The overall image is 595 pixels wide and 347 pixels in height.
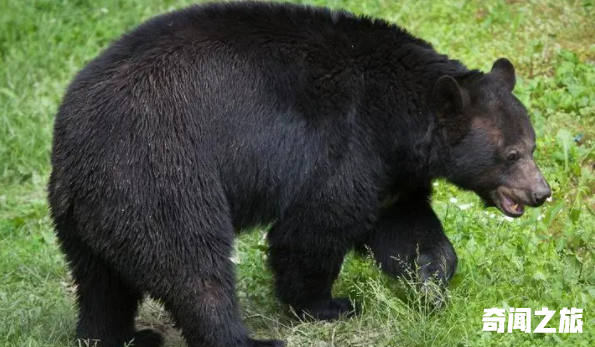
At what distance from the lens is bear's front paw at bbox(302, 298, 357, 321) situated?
6.80m

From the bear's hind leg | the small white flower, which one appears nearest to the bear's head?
the small white flower

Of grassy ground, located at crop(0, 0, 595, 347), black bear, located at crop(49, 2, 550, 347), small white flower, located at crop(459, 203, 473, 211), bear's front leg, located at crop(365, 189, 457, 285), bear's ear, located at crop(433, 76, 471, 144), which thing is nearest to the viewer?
black bear, located at crop(49, 2, 550, 347)

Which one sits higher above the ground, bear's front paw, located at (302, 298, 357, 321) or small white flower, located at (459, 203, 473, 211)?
small white flower, located at (459, 203, 473, 211)

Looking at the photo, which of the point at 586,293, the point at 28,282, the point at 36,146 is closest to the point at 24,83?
the point at 36,146

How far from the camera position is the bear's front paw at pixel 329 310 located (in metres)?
6.80

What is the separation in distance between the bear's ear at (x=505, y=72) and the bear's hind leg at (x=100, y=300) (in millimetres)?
2529

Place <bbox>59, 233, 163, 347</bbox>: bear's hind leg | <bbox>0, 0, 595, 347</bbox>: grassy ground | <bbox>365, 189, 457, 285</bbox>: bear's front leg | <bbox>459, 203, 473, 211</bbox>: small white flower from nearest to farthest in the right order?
<bbox>59, 233, 163, 347</bbox>: bear's hind leg
<bbox>0, 0, 595, 347</bbox>: grassy ground
<bbox>365, 189, 457, 285</bbox>: bear's front leg
<bbox>459, 203, 473, 211</bbox>: small white flower

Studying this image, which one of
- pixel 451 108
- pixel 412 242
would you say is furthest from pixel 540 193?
pixel 412 242

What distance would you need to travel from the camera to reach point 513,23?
10.5 meters

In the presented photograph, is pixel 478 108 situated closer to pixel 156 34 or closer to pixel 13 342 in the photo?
pixel 156 34

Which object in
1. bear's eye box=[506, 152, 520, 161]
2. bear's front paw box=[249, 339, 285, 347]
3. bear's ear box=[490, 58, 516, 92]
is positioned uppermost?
bear's ear box=[490, 58, 516, 92]

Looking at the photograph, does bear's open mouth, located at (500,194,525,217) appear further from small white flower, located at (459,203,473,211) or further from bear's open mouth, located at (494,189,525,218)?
small white flower, located at (459,203,473,211)

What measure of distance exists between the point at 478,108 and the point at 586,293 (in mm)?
1323

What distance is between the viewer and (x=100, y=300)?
20.4ft
